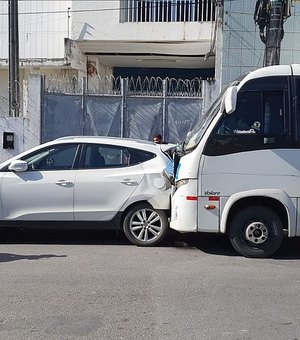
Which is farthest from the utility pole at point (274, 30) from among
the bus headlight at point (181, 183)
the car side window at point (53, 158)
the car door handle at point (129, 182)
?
the car side window at point (53, 158)

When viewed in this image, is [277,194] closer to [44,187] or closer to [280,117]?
[280,117]

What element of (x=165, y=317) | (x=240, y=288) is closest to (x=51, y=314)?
(x=165, y=317)

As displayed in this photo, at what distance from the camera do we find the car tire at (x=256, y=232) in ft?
24.8

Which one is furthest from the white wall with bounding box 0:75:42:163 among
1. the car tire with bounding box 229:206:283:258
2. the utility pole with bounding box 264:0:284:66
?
the car tire with bounding box 229:206:283:258

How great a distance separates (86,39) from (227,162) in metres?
12.0

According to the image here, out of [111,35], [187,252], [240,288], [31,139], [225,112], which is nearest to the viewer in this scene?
[240,288]

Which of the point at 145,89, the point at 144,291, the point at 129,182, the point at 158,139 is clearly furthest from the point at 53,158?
the point at 145,89

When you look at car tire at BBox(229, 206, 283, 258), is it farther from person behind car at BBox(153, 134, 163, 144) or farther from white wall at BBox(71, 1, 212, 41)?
white wall at BBox(71, 1, 212, 41)

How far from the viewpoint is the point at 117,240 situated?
29.3 ft

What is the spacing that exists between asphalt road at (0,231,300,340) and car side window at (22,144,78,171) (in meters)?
1.23

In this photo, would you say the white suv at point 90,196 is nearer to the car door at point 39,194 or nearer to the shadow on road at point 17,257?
the car door at point 39,194

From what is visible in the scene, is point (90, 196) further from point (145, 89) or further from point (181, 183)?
point (145, 89)

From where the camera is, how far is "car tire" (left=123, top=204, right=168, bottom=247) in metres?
8.27

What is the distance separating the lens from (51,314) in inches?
206
